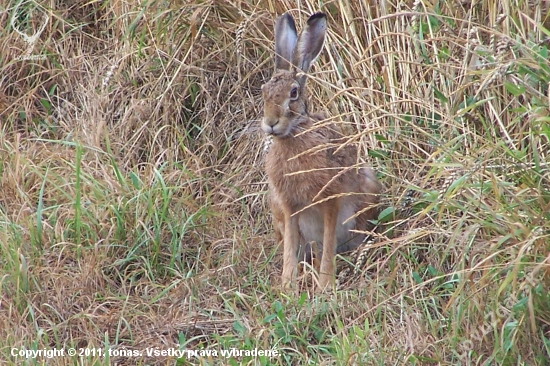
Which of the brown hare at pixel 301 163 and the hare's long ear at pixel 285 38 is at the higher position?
the hare's long ear at pixel 285 38

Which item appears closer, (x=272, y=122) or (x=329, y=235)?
(x=272, y=122)

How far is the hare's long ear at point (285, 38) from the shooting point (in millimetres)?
5230

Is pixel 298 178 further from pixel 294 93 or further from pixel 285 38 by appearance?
pixel 285 38

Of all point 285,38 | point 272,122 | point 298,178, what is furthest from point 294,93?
point 298,178

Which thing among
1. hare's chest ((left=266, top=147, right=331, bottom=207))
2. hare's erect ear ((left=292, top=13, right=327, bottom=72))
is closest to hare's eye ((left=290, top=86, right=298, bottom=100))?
hare's erect ear ((left=292, top=13, right=327, bottom=72))

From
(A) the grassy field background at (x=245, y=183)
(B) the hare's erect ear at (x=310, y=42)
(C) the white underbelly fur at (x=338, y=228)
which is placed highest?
(B) the hare's erect ear at (x=310, y=42)

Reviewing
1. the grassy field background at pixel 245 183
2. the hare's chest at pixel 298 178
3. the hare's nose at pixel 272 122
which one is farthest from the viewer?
the hare's chest at pixel 298 178

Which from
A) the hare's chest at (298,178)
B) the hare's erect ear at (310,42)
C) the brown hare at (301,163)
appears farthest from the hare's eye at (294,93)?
the hare's chest at (298,178)

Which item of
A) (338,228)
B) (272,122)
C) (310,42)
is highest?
(310,42)

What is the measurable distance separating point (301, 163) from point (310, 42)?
24.9 inches

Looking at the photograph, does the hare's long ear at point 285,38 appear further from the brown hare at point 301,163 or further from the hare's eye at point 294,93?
the hare's eye at point 294,93

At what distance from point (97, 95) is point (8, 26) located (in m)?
0.80

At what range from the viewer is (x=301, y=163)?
5.18 meters

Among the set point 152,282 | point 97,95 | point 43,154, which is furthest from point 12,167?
point 152,282
